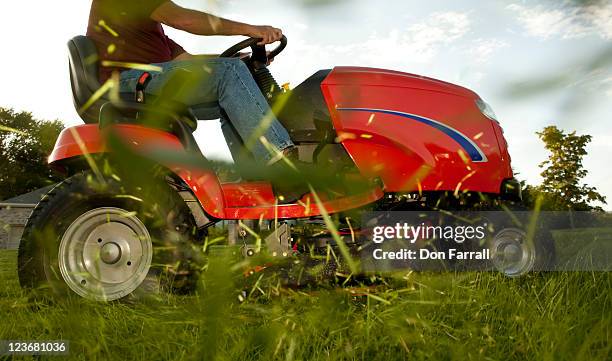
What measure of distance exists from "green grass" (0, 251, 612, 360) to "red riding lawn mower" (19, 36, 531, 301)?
0.70 feet

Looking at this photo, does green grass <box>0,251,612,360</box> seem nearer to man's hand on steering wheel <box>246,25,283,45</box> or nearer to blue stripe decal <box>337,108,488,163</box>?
blue stripe decal <box>337,108,488,163</box>

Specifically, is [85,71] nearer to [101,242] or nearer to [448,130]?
[101,242]

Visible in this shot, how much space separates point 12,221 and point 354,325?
30.1 m

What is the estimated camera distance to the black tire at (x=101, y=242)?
243 centimetres

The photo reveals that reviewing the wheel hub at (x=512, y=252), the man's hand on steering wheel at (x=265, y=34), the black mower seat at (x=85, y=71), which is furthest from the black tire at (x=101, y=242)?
the wheel hub at (x=512, y=252)

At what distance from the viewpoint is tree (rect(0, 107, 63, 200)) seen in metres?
32.0

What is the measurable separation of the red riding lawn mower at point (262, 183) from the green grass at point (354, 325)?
21cm

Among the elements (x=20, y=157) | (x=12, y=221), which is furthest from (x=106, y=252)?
(x=20, y=157)

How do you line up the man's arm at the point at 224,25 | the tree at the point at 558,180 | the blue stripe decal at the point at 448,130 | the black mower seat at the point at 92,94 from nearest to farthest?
the tree at the point at 558,180, the man's arm at the point at 224,25, the black mower seat at the point at 92,94, the blue stripe decal at the point at 448,130

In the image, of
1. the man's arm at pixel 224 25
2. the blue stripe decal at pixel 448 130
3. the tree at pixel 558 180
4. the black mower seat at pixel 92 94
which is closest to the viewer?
the tree at pixel 558 180

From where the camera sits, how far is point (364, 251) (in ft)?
9.15

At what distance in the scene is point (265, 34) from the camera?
103 inches

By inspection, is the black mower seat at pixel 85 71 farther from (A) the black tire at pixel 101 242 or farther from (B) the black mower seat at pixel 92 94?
(A) the black tire at pixel 101 242

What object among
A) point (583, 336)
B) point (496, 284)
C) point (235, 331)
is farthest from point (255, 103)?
point (583, 336)
